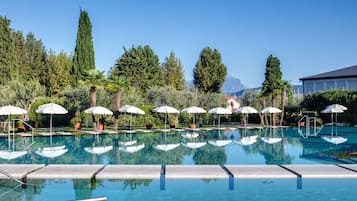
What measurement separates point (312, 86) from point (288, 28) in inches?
610

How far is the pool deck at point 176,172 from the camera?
9469mm

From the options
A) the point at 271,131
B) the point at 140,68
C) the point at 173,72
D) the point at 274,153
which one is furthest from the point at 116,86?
the point at 173,72

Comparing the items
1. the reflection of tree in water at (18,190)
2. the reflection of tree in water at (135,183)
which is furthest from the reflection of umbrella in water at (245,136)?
the reflection of tree in water at (18,190)

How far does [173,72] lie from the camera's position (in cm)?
5094

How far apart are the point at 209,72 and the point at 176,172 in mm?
39712

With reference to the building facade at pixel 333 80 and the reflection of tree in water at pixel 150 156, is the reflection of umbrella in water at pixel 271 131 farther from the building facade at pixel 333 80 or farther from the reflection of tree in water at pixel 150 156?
the building facade at pixel 333 80

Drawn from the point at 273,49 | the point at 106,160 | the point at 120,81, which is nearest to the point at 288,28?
the point at 273,49

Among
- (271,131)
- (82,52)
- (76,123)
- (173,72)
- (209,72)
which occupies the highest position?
→ (82,52)

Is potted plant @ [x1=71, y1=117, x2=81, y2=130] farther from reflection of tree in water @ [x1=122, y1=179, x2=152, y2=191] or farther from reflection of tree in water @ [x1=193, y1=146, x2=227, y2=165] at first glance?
reflection of tree in water @ [x1=122, y1=179, x2=152, y2=191]

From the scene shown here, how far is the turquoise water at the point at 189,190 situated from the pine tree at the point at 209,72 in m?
39.3

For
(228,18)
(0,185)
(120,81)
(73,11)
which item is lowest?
(0,185)

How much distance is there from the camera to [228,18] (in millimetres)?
30375

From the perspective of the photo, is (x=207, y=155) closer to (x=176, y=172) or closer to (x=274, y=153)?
(x=274, y=153)

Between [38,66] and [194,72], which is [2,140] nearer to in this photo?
Answer: [38,66]
